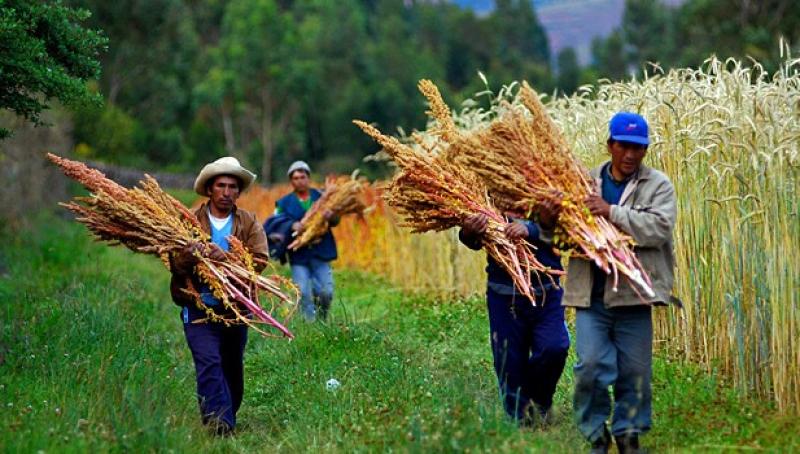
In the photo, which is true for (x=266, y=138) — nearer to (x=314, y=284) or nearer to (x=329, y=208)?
(x=329, y=208)

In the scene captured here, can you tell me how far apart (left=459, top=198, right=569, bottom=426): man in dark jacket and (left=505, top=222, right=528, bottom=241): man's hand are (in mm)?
90

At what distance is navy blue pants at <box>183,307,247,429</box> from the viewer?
779cm

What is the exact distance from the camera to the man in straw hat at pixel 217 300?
7785 mm

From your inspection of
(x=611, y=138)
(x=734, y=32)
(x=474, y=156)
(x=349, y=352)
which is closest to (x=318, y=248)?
(x=349, y=352)

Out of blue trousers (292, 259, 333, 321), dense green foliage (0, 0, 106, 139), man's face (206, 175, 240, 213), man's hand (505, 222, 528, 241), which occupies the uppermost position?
dense green foliage (0, 0, 106, 139)

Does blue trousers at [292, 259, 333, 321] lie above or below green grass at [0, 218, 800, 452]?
above

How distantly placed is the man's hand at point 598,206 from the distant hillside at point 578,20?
3776 inches

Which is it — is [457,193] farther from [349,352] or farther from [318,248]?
[318,248]

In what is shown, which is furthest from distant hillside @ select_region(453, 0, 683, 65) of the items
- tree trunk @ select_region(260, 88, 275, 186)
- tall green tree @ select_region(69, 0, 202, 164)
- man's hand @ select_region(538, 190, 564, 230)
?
man's hand @ select_region(538, 190, 564, 230)

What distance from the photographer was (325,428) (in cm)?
754

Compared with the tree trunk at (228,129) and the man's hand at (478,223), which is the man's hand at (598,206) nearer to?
the man's hand at (478,223)

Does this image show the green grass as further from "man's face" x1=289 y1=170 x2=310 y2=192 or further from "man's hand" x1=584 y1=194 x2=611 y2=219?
"man's face" x1=289 y1=170 x2=310 y2=192

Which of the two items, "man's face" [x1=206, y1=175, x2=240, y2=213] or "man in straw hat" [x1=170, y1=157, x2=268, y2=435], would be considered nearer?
"man in straw hat" [x1=170, y1=157, x2=268, y2=435]

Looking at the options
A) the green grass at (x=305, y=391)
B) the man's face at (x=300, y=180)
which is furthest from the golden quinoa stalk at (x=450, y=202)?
the man's face at (x=300, y=180)
